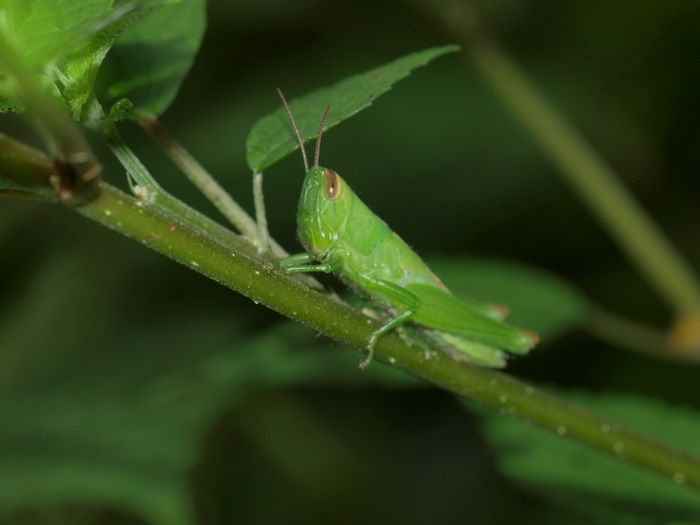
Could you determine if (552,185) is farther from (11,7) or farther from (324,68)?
(11,7)

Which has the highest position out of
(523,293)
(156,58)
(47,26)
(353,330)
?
(523,293)

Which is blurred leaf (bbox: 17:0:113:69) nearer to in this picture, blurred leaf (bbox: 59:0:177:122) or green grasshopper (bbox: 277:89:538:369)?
blurred leaf (bbox: 59:0:177:122)

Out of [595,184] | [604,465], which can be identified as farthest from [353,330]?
[595,184]

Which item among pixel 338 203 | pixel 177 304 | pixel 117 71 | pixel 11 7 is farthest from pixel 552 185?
pixel 11 7

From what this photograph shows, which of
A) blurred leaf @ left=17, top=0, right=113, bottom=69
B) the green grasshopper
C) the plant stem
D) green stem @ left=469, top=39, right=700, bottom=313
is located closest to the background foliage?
green stem @ left=469, top=39, right=700, bottom=313

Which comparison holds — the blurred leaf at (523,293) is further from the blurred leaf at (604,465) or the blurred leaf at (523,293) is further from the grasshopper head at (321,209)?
the grasshopper head at (321,209)

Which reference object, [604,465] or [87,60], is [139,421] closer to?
[604,465]

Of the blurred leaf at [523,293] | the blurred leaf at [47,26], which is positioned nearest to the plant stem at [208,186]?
the blurred leaf at [47,26]
